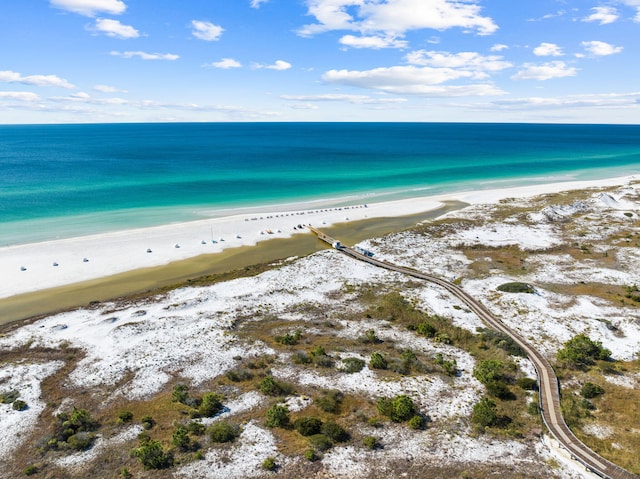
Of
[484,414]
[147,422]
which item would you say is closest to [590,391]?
[484,414]

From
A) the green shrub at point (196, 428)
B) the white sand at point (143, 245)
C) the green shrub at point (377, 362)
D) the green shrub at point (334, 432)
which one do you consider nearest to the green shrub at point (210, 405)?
the green shrub at point (196, 428)

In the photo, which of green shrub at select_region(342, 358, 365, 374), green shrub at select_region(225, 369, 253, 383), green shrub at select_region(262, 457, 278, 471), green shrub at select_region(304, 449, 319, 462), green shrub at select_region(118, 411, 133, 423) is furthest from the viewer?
green shrub at select_region(342, 358, 365, 374)

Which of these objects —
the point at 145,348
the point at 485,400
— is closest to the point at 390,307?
the point at 485,400

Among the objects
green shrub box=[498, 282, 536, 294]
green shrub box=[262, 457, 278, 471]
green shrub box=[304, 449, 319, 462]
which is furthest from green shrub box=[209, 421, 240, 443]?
green shrub box=[498, 282, 536, 294]

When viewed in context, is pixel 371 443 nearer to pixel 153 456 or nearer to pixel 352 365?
pixel 352 365

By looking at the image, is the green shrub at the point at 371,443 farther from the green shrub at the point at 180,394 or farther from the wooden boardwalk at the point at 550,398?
the green shrub at the point at 180,394

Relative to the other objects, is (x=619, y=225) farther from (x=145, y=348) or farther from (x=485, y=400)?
(x=145, y=348)

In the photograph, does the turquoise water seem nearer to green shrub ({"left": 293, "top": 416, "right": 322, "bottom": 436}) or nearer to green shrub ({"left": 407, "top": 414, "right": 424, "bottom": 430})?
green shrub ({"left": 293, "top": 416, "right": 322, "bottom": 436})
